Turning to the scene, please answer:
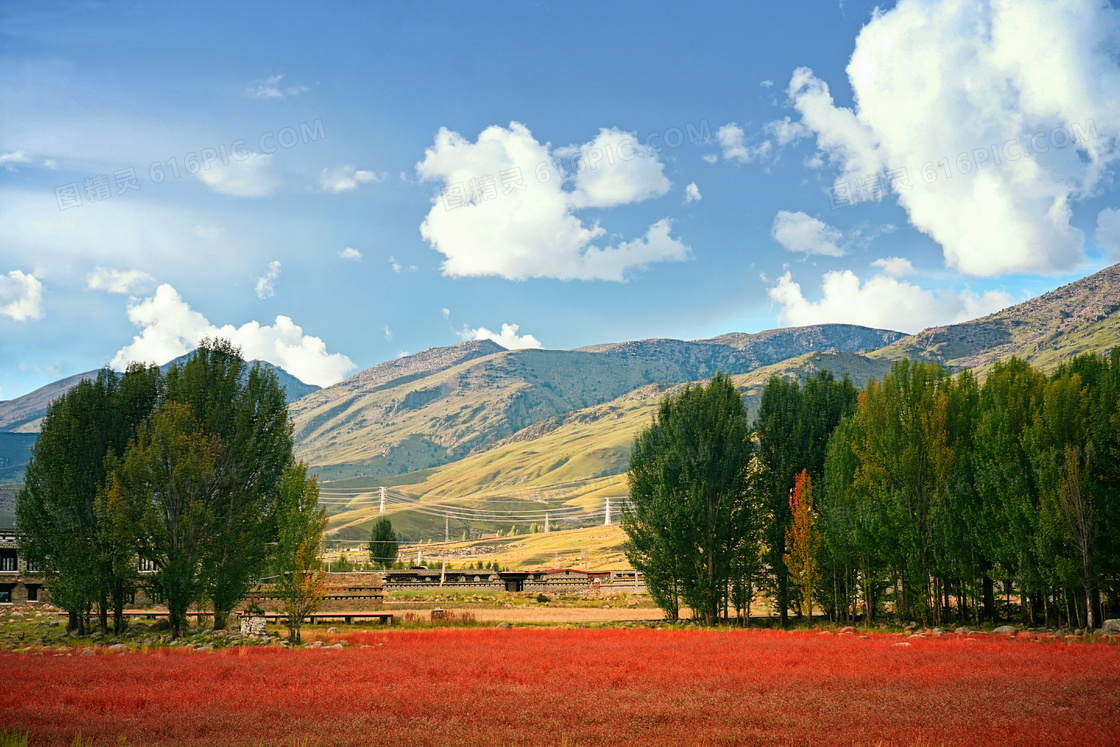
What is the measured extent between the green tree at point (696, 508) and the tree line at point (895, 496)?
105 mm

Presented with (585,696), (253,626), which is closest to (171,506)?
(253,626)

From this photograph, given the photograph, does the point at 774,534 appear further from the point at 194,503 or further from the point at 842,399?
the point at 194,503

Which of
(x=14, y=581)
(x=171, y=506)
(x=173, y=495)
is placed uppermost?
(x=173, y=495)

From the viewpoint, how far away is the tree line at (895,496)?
33312 mm

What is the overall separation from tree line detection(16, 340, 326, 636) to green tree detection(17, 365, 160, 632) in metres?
0.07

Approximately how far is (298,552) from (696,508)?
22.7 meters

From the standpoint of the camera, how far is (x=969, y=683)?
1864 cm

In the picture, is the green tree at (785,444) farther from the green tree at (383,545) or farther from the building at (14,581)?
the green tree at (383,545)

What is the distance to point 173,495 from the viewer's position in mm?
37719

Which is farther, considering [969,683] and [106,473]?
[106,473]

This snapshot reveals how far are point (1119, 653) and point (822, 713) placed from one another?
1454 cm

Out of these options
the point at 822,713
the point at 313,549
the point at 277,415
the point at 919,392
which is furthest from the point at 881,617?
the point at 277,415

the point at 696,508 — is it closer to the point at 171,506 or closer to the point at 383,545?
the point at 171,506

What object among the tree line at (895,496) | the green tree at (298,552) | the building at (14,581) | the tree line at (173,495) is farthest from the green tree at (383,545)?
the green tree at (298,552)
